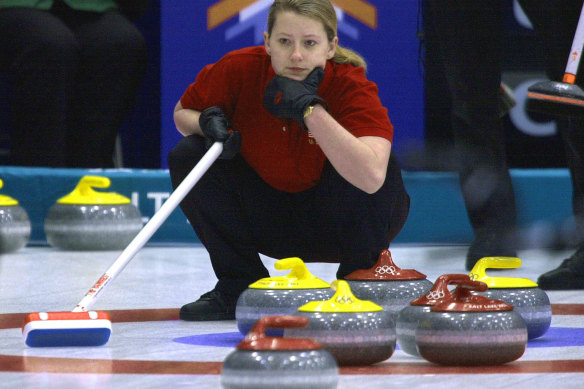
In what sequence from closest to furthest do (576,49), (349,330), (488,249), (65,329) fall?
1. (349,330)
2. (65,329)
3. (576,49)
4. (488,249)

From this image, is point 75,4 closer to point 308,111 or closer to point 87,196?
point 87,196

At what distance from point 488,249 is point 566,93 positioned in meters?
0.82

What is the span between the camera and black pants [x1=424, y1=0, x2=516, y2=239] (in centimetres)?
366

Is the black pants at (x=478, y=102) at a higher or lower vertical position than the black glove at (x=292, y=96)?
lower

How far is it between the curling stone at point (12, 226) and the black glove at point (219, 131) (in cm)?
190

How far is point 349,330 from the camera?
181 centimetres

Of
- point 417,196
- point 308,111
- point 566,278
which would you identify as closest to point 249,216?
point 308,111

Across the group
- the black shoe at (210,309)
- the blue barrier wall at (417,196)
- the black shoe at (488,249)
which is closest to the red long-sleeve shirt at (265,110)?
the black shoe at (210,309)

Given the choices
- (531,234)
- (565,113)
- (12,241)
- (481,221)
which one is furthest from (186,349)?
(531,234)

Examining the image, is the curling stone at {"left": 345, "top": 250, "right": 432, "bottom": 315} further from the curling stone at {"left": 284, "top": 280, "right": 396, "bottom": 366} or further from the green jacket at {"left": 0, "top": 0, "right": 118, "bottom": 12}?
the green jacket at {"left": 0, "top": 0, "right": 118, "bottom": 12}

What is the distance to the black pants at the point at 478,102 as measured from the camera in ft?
12.0

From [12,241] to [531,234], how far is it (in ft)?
7.12

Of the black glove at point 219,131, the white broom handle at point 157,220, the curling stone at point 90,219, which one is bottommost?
the curling stone at point 90,219

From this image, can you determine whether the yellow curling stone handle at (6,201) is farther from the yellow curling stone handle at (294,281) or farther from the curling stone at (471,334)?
the curling stone at (471,334)
